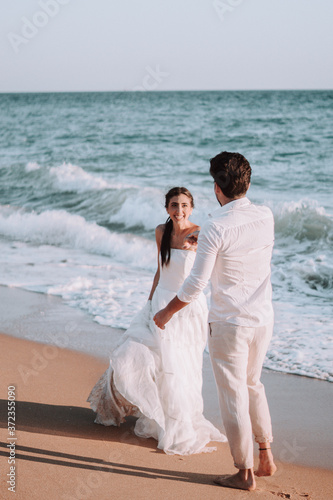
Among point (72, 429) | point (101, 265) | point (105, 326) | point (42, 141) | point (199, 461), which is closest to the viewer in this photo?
point (199, 461)

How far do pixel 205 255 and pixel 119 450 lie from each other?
1.52 meters

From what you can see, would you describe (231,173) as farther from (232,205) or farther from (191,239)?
(191,239)

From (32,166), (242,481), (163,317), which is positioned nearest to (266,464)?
(242,481)

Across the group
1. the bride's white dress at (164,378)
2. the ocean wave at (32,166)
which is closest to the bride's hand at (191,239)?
the bride's white dress at (164,378)

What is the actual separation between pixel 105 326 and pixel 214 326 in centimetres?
346

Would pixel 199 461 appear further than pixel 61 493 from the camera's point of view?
Yes

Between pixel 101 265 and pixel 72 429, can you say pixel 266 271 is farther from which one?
pixel 101 265

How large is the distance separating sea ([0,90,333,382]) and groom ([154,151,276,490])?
2204 millimetres

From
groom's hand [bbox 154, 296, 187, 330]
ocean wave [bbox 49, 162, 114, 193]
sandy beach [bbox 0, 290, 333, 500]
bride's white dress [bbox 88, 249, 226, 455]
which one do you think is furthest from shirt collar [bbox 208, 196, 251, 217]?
ocean wave [bbox 49, 162, 114, 193]

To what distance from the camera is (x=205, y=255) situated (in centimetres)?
285

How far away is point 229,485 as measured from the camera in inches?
125

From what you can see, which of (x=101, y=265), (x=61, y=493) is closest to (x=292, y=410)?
(x=61, y=493)

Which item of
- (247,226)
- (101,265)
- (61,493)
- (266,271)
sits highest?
(247,226)

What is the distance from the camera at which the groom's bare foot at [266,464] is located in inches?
130
